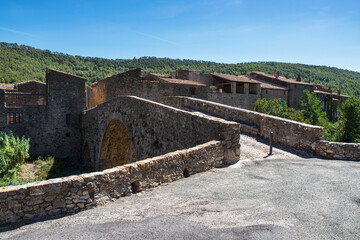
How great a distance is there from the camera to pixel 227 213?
4238 mm

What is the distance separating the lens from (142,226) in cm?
391

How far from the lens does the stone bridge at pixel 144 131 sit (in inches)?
293

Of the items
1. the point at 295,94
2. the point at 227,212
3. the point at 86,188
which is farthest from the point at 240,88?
the point at 86,188

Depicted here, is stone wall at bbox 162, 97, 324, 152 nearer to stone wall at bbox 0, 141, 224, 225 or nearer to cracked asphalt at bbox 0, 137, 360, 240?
cracked asphalt at bbox 0, 137, 360, 240

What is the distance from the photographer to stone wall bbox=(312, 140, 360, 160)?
26.7ft

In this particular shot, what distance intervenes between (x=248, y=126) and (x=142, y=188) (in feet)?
22.3

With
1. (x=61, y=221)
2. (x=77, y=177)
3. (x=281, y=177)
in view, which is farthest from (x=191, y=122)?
(x=61, y=221)

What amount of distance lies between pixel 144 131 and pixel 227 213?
760cm

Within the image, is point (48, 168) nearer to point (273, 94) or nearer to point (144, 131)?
point (144, 131)

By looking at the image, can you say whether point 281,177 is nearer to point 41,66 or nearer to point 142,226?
point 142,226

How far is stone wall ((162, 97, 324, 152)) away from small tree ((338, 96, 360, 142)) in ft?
55.7

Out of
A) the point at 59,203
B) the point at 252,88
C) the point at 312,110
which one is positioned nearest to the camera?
the point at 59,203

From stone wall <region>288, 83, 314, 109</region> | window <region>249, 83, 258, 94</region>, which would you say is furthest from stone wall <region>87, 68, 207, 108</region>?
stone wall <region>288, 83, 314, 109</region>

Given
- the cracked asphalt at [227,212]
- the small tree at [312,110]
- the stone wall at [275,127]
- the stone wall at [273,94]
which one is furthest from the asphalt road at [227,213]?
the small tree at [312,110]
